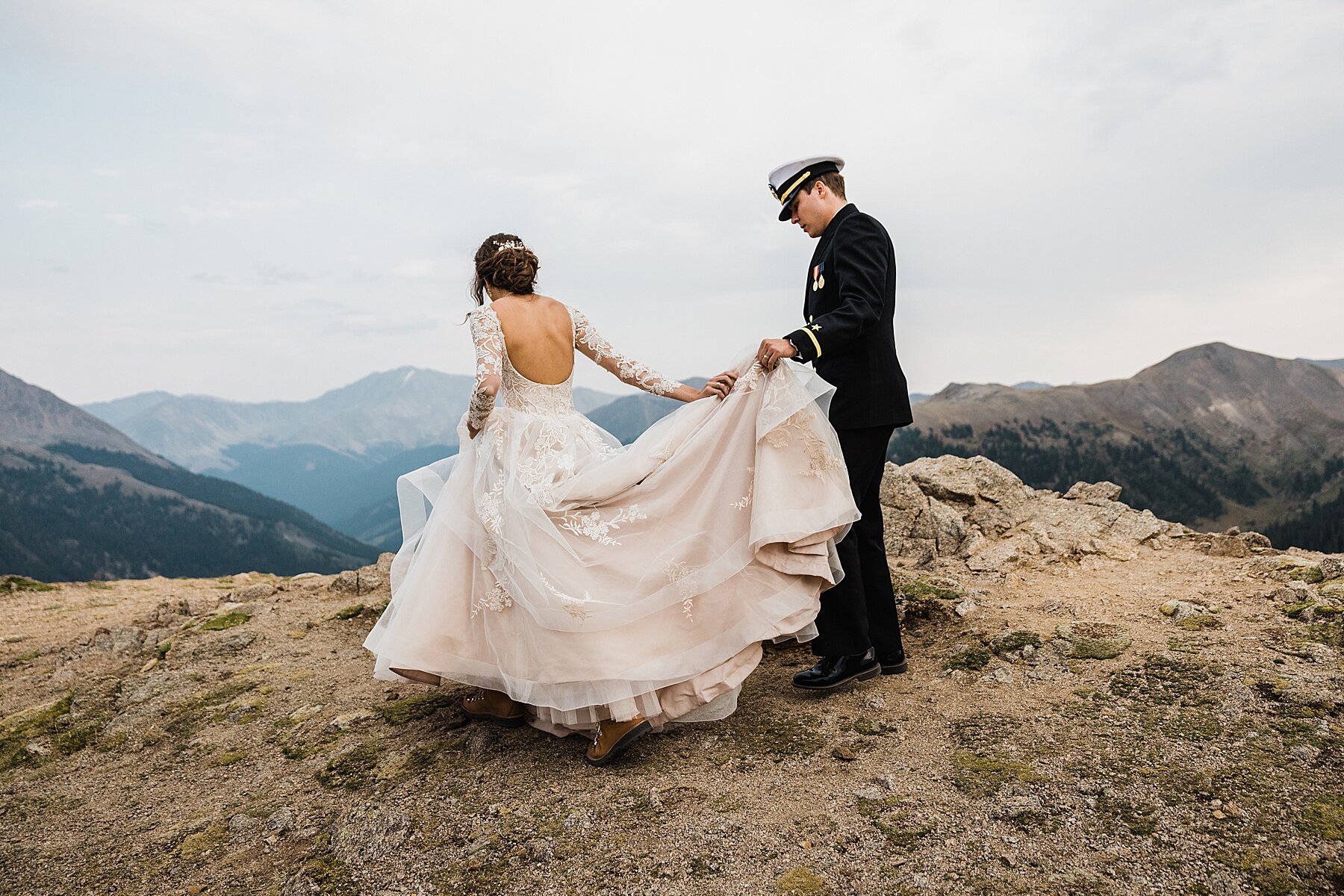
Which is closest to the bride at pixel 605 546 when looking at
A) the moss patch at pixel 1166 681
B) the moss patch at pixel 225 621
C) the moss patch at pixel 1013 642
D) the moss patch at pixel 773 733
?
the moss patch at pixel 773 733

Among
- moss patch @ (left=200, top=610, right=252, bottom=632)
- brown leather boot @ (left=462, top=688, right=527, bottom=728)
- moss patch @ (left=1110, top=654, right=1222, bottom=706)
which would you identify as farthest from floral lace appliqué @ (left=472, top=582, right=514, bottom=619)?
moss patch @ (left=200, top=610, right=252, bottom=632)

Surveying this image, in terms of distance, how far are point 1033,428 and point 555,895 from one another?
210m

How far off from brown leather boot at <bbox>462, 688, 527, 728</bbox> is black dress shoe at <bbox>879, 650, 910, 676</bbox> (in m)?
2.68

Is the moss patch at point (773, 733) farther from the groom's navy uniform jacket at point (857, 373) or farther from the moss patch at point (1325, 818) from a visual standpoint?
the moss patch at point (1325, 818)

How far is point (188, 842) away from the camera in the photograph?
4.49 meters

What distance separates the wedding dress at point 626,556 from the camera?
15.4 ft

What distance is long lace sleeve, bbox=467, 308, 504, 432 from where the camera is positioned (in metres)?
5.04

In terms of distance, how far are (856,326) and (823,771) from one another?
108 inches

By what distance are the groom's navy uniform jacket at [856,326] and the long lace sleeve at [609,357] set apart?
1131mm

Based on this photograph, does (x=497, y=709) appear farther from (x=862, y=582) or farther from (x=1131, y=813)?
(x=1131, y=813)

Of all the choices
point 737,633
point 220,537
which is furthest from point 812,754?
point 220,537

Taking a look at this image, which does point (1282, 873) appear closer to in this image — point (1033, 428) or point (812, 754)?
point (812, 754)

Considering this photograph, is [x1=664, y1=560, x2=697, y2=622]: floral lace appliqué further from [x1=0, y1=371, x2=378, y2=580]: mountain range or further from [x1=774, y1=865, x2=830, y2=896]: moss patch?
[x1=0, y1=371, x2=378, y2=580]: mountain range

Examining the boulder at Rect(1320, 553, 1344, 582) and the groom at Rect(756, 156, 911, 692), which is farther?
the boulder at Rect(1320, 553, 1344, 582)
